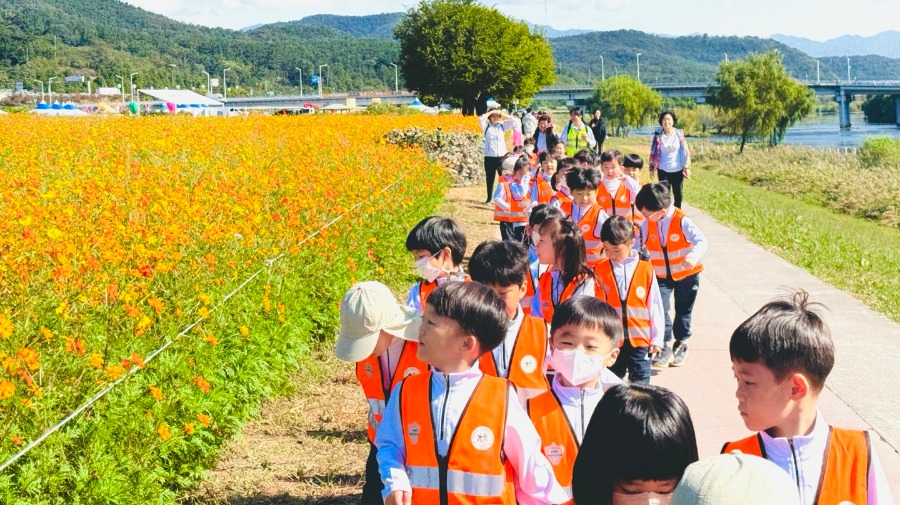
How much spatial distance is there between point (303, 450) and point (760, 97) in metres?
54.4

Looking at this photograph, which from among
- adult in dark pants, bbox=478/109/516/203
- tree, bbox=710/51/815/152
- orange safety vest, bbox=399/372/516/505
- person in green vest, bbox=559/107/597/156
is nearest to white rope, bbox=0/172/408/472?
orange safety vest, bbox=399/372/516/505

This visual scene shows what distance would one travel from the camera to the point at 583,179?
7.65m

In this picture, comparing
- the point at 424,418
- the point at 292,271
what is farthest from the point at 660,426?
the point at 292,271

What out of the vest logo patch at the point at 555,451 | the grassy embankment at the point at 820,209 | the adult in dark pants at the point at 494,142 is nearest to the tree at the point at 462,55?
the grassy embankment at the point at 820,209

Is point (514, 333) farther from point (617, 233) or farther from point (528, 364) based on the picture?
point (617, 233)

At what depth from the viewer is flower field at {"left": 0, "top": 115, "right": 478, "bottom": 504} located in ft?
12.6

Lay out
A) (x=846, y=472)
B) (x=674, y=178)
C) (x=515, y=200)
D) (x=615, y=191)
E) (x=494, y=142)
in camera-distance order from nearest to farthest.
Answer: (x=846, y=472) → (x=615, y=191) → (x=515, y=200) → (x=674, y=178) → (x=494, y=142)

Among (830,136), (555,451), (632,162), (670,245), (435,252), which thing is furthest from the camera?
(830,136)

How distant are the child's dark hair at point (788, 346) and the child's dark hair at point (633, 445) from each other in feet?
1.03

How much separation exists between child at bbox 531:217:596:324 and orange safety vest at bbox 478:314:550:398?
1185 mm

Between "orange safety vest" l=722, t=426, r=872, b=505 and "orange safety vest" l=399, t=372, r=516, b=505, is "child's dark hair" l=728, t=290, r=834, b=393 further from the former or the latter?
"orange safety vest" l=399, t=372, r=516, b=505

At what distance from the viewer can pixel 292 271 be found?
6891 millimetres

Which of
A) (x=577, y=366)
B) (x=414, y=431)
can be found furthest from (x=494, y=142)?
(x=414, y=431)

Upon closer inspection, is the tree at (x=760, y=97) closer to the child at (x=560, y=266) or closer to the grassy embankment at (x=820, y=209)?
the grassy embankment at (x=820, y=209)
